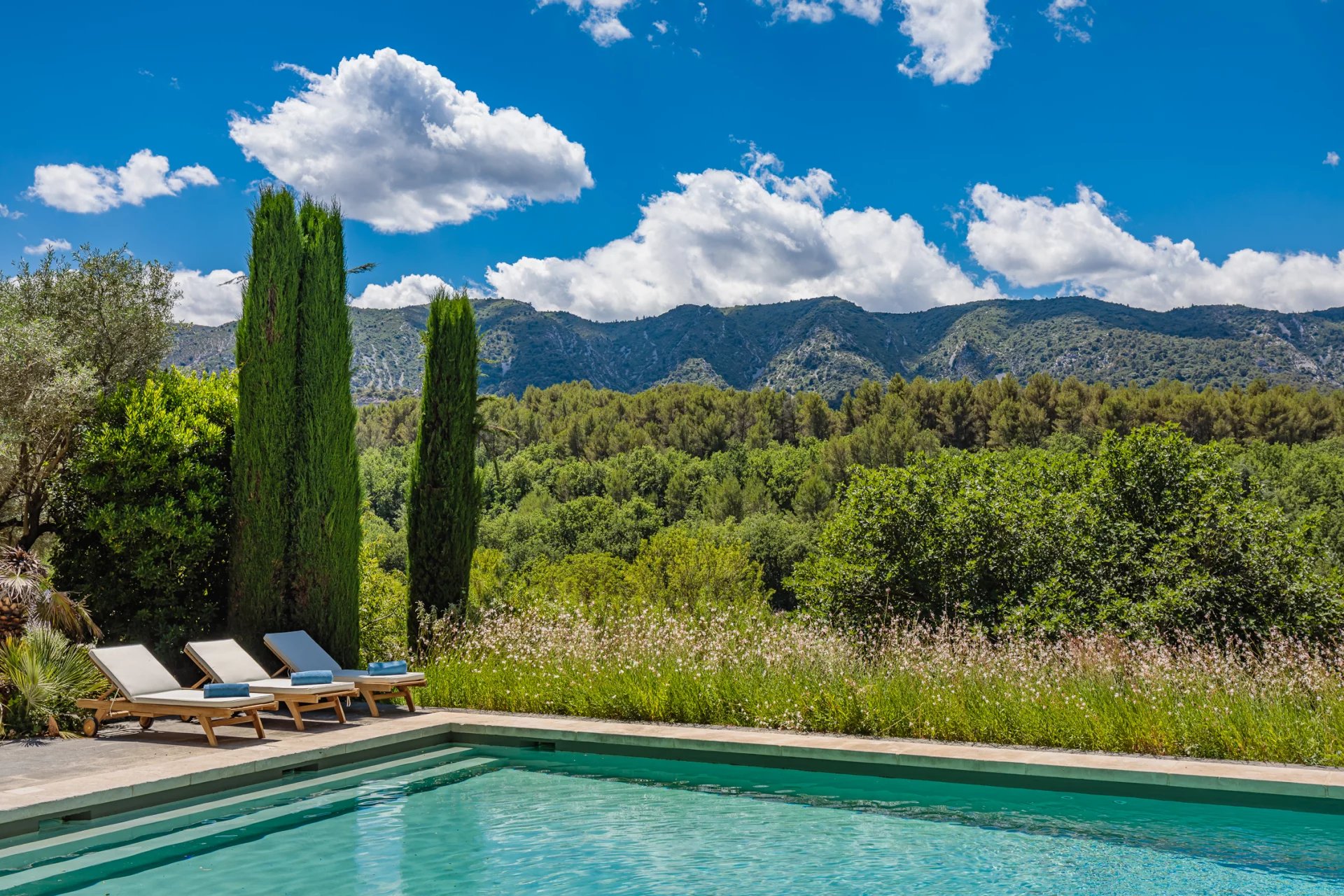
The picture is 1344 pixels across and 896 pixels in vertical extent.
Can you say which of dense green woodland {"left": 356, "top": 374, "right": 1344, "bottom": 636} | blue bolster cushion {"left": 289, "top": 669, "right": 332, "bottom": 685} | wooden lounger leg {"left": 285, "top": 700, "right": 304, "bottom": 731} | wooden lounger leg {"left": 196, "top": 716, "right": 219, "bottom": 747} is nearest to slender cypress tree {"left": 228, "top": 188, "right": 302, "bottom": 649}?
blue bolster cushion {"left": 289, "top": 669, "right": 332, "bottom": 685}

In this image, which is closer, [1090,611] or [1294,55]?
[1090,611]

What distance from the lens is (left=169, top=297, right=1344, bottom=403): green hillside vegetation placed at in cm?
8169

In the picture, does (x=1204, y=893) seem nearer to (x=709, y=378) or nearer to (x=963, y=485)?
(x=963, y=485)

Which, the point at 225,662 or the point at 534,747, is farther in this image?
the point at 225,662

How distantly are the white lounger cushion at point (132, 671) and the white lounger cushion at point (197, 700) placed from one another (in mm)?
110

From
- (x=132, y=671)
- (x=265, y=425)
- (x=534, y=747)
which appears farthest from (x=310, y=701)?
(x=265, y=425)

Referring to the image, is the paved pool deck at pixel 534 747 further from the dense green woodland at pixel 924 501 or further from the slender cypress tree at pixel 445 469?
the slender cypress tree at pixel 445 469

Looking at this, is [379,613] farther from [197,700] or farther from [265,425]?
[197,700]

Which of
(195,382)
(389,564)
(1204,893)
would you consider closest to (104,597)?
(195,382)

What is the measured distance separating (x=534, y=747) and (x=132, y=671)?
315 centimetres

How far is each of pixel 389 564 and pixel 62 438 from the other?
143 feet

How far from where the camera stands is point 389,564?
170ft

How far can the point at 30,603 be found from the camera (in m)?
7.89

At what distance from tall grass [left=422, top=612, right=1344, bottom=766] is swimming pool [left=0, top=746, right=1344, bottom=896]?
794 mm
